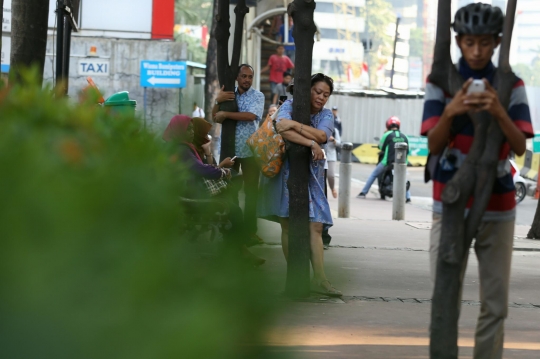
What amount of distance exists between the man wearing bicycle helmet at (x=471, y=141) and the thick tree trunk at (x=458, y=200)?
0.06 metres

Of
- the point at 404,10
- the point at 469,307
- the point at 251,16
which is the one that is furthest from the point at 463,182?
the point at 404,10

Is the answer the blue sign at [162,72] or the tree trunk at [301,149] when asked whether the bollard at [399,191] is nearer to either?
the tree trunk at [301,149]

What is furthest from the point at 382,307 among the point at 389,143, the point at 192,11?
the point at 192,11

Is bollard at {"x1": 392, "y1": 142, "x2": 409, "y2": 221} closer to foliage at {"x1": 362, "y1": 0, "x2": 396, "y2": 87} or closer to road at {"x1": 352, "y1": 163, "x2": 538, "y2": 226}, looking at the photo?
road at {"x1": 352, "y1": 163, "x2": 538, "y2": 226}

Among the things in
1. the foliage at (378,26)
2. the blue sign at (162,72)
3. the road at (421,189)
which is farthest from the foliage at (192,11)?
the blue sign at (162,72)

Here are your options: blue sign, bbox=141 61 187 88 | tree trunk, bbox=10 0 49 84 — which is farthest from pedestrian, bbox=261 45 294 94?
tree trunk, bbox=10 0 49 84

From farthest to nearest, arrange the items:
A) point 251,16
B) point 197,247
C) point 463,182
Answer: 1. point 251,16
2. point 463,182
3. point 197,247

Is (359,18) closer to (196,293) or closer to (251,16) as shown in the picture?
(251,16)

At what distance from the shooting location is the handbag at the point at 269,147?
7168mm

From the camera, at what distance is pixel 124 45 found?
93.8ft

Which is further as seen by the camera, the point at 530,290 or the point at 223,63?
the point at 223,63

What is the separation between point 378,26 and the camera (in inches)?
4491

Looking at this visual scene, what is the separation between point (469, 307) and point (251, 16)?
26968 millimetres

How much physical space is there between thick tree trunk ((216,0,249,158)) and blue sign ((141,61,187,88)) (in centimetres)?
1616
